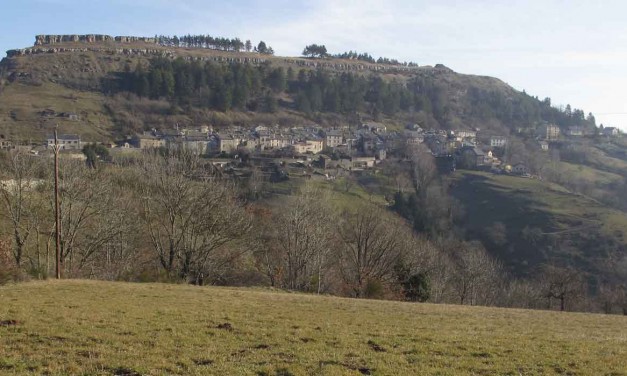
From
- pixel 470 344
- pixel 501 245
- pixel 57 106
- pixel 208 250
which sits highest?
pixel 57 106

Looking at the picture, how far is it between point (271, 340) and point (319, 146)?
120 metres

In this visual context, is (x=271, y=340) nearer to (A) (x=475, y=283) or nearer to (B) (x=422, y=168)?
(A) (x=475, y=283)

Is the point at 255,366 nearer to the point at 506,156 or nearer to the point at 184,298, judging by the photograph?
the point at 184,298

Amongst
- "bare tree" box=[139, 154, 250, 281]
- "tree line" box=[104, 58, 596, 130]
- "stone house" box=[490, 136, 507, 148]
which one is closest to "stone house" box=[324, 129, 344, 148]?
"tree line" box=[104, 58, 596, 130]

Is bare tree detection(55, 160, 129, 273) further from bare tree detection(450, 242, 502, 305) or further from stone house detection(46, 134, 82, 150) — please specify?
stone house detection(46, 134, 82, 150)

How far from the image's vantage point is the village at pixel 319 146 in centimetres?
9956

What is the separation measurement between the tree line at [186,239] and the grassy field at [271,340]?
11170 millimetres

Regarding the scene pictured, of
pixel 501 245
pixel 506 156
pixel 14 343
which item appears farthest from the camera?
pixel 506 156

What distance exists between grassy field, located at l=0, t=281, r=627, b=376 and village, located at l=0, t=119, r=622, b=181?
7398 centimetres

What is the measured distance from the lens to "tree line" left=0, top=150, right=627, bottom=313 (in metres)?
32.8

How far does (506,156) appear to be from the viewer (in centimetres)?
13612

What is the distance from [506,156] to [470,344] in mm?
132791

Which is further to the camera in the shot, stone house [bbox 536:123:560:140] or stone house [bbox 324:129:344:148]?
stone house [bbox 536:123:560:140]

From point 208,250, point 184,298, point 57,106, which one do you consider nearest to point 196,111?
point 57,106
